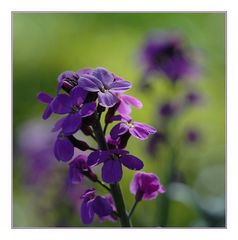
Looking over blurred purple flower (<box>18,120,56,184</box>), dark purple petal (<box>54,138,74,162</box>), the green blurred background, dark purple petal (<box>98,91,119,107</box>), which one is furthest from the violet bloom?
blurred purple flower (<box>18,120,56,184</box>)

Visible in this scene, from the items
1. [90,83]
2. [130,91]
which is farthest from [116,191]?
[130,91]

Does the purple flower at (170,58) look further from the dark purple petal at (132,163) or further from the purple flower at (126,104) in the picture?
the dark purple petal at (132,163)

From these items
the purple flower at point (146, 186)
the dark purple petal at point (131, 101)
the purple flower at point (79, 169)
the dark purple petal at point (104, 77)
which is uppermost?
the dark purple petal at point (104, 77)

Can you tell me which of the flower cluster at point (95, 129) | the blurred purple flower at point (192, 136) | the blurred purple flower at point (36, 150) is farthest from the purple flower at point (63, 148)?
the blurred purple flower at point (192, 136)

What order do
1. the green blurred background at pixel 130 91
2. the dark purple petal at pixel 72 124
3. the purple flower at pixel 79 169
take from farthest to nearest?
the green blurred background at pixel 130 91 → the purple flower at pixel 79 169 → the dark purple petal at pixel 72 124

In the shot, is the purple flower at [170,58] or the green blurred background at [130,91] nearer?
the green blurred background at [130,91]
